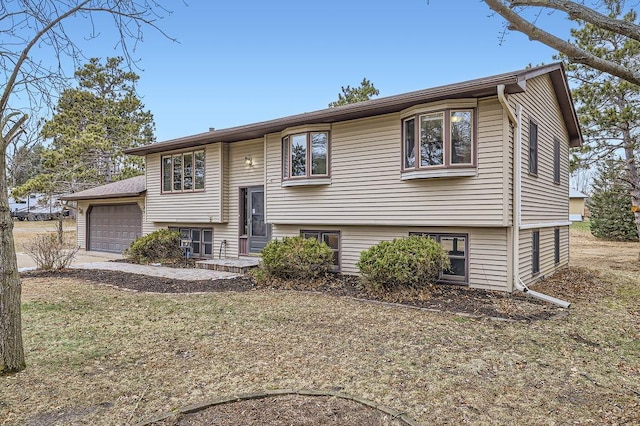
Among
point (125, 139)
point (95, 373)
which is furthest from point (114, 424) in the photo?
point (125, 139)

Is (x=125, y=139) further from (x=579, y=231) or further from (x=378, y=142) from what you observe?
(x=579, y=231)

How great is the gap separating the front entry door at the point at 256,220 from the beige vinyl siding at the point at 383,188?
3.88 feet

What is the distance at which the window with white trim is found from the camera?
8297mm

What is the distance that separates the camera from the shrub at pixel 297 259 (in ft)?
29.4

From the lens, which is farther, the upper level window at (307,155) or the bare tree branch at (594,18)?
the upper level window at (307,155)

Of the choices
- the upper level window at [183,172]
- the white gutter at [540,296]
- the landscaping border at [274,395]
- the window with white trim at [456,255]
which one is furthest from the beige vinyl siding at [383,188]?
the landscaping border at [274,395]

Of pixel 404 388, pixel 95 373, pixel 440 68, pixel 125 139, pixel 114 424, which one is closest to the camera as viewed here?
pixel 114 424

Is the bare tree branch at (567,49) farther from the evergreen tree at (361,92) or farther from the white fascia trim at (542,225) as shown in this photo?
the evergreen tree at (361,92)

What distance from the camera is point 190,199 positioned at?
44.5 feet

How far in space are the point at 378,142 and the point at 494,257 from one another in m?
3.55

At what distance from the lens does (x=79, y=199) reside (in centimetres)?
1755

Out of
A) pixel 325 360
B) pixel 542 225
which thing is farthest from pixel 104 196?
pixel 542 225

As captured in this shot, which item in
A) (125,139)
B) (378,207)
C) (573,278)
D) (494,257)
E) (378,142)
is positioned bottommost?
(573,278)

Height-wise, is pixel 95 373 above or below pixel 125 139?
below
